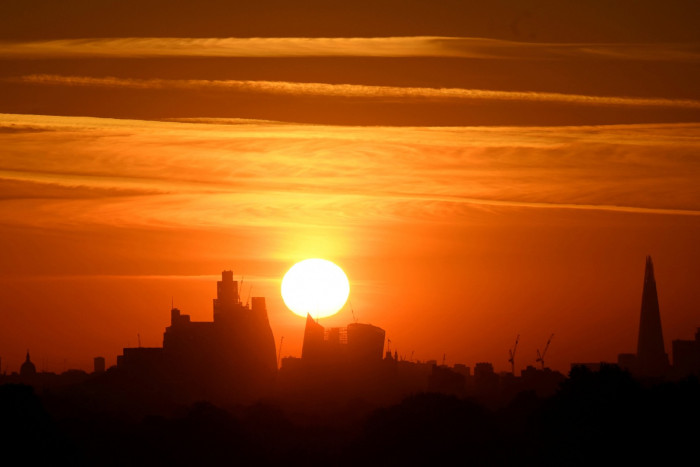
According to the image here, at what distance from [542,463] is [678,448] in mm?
15307

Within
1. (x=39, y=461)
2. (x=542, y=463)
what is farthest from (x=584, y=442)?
(x=39, y=461)

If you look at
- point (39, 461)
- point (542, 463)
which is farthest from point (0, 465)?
point (542, 463)

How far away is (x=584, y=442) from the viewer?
654ft

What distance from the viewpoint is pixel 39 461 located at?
7844 inches

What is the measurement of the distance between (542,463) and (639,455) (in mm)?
11182

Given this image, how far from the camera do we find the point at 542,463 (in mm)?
197125

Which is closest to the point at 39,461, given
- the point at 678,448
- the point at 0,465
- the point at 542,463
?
the point at 0,465

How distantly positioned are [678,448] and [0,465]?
7718 centimetres

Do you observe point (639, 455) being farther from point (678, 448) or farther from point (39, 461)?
point (39, 461)

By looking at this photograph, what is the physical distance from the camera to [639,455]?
634ft

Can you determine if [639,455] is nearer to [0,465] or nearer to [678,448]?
[678,448]

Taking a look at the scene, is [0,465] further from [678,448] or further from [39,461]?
[678,448]

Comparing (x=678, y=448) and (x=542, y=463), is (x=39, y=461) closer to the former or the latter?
(x=542, y=463)

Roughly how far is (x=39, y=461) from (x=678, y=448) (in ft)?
238
